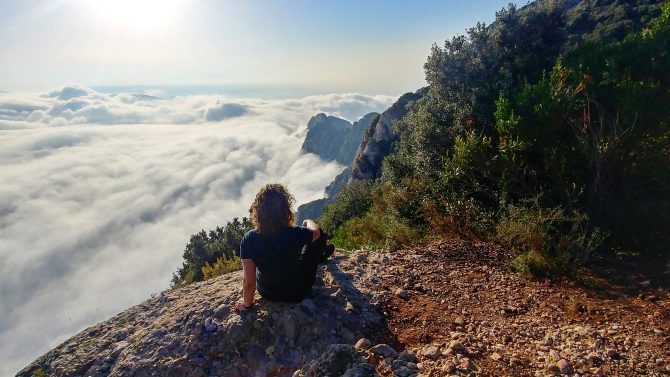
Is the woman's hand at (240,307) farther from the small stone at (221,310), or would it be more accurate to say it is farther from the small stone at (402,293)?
the small stone at (402,293)

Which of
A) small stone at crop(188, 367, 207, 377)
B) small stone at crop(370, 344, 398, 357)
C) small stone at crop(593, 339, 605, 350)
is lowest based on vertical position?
small stone at crop(188, 367, 207, 377)

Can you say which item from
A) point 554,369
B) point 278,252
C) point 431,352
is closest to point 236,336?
point 278,252

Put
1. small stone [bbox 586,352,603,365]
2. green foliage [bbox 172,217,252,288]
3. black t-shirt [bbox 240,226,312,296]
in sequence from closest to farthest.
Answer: small stone [bbox 586,352,603,365], black t-shirt [bbox 240,226,312,296], green foliage [bbox 172,217,252,288]

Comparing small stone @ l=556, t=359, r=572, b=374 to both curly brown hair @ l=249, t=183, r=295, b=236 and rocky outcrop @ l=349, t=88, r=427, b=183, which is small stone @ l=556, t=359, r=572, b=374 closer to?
curly brown hair @ l=249, t=183, r=295, b=236

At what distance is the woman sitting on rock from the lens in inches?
191

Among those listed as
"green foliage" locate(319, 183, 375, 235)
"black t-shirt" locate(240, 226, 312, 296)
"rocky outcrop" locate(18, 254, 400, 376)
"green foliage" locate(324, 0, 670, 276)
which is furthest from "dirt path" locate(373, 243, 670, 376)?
"green foliage" locate(319, 183, 375, 235)

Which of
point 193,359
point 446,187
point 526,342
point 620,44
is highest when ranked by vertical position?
point 620,44

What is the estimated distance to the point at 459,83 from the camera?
488 inches

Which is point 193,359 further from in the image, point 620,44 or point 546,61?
point 546,61

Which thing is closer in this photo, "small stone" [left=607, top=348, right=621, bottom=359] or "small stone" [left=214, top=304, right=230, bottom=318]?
"small stone" [left=607, top=348, right=621, bottom=359]

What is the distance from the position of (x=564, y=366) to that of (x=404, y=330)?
69.0 inches

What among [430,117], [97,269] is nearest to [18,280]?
[97,269]

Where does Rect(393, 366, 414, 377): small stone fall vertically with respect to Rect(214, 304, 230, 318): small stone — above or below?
above

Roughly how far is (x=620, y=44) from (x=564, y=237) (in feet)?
16.6
